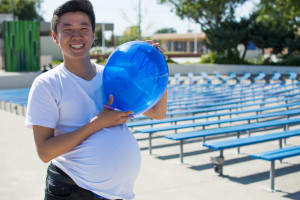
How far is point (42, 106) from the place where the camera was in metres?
1.64

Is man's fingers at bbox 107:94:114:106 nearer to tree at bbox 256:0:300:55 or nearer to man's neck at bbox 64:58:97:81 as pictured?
man's neck at bbox 64:58:97:81

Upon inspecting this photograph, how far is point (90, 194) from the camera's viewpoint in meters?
1.72

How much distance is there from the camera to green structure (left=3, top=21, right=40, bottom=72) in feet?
81.5

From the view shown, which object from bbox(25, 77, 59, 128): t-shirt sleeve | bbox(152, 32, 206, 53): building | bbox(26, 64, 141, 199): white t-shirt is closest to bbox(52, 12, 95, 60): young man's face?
Answer: bbox(26, 64, 141, 199): white t-shirt

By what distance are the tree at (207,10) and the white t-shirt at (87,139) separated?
92.5 ft

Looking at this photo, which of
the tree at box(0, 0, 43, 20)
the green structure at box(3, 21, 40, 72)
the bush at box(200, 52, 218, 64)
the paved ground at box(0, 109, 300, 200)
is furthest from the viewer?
the tree at box(0, 0, 43, 20)

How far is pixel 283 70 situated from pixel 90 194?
22339 millimetres

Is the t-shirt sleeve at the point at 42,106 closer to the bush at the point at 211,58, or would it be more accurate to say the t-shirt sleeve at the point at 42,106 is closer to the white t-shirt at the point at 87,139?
the white t-shirt at the point at 87,139

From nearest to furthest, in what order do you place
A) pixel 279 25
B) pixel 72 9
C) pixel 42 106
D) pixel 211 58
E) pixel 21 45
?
1. pixel 42 106
2. pixel 72 9
3. pixel 21 45
4. pixel 279 25
5. pixel 211 58

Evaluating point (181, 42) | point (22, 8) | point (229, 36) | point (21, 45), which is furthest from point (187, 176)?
point (22, 8)

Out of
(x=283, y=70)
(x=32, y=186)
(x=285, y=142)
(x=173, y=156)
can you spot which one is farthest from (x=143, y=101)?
(x=283, y=70)

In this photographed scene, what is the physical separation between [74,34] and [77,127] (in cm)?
45

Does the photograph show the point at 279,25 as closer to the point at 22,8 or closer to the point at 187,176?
the point at 187,176

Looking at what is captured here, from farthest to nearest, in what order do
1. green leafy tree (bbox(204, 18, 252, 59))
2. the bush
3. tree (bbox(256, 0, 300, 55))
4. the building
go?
the building < the bush < green leafy tree (bbox(204, 18, 252, 59)) < tree (bbox(256, 0, 300, 55))
